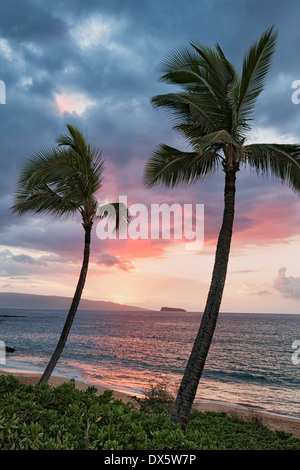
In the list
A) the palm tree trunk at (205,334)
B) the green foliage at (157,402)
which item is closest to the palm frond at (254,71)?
the palm tree trunk at (205,334)

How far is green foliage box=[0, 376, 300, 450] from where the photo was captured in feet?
11.8

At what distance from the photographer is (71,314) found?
12328 millimetres

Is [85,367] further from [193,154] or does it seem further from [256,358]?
[193,154]

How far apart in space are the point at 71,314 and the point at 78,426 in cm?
868

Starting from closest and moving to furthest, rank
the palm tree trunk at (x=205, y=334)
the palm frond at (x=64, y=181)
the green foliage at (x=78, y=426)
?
the green foliage at (x=78, y=426) → the palm tree trunk at (x=205, y=334) → the palm frond at (x=64, y=181)

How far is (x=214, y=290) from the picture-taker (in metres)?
7.75

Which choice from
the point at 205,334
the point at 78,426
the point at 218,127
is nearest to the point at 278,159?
the point at 218,127

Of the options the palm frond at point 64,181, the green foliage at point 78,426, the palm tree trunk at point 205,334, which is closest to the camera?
the green foliage at point 78,426

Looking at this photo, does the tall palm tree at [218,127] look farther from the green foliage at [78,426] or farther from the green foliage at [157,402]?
the green foliage at [157,402]

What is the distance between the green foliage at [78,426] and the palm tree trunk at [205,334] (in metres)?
2.81

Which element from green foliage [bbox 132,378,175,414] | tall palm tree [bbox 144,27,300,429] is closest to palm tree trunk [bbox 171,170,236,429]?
tall palm tree [bbox 144,27,300,429]

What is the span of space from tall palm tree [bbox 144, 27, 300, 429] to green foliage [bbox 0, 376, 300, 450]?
3.27 metres

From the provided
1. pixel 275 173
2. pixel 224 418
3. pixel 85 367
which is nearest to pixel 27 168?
pixel 275 173

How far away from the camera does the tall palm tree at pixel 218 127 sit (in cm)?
770
